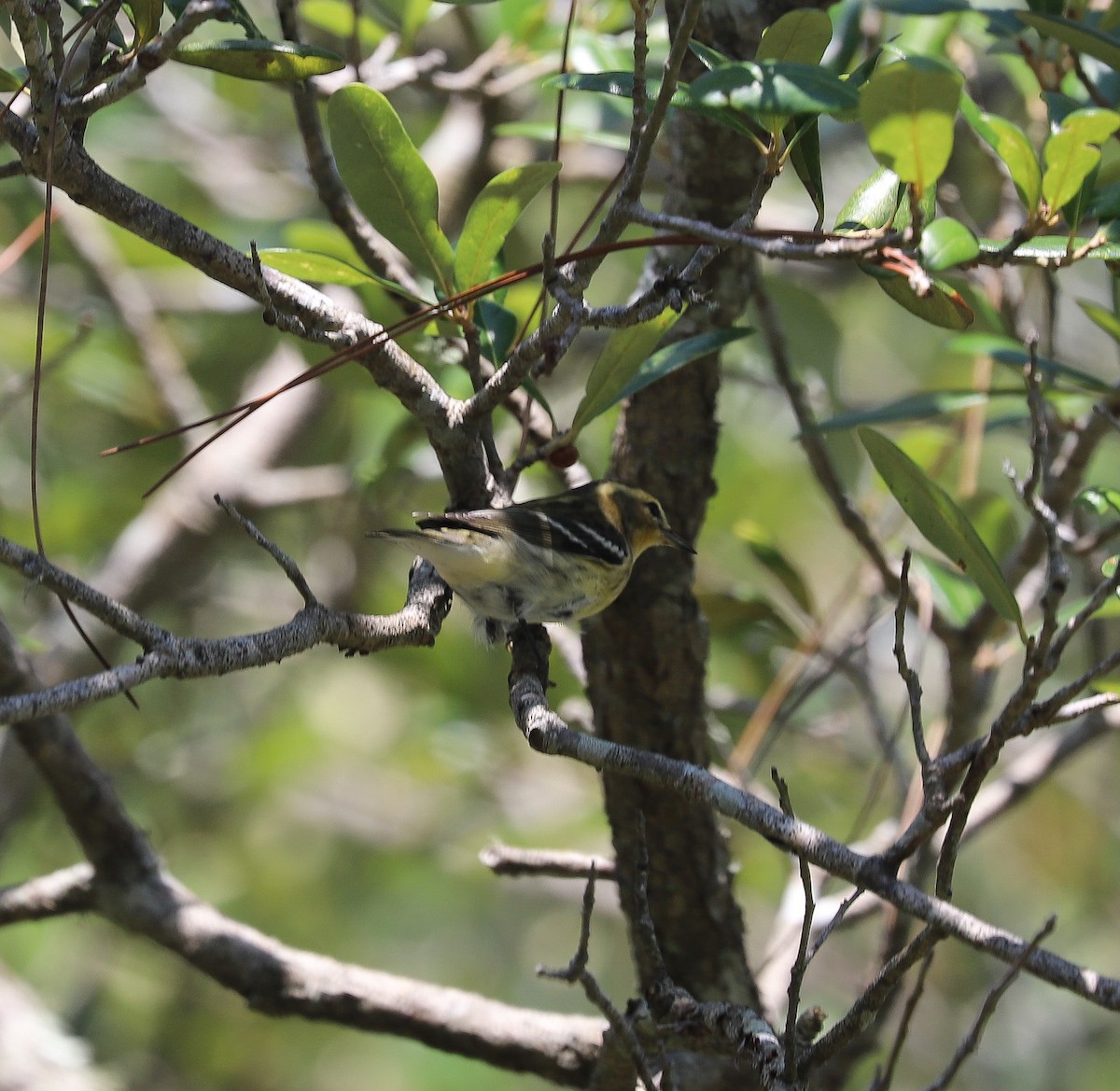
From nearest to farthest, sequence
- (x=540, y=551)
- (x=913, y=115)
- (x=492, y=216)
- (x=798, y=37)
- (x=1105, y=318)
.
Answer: (x=913, y=115) → (x=798, y=37) → (x=492, y=216) → (x=1105, y=318) → (x=540, y=551)

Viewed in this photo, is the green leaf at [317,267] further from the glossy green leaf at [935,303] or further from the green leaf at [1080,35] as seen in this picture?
the green leaf at [1080,35]

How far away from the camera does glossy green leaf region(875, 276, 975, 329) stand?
54.4 inches

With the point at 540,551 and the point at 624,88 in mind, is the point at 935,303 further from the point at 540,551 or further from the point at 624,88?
the point at 540,551

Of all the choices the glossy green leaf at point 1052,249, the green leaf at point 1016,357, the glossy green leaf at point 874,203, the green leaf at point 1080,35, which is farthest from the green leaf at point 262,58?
the green leaf at point 1016,357

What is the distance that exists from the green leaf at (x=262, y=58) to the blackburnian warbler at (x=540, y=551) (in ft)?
2.33

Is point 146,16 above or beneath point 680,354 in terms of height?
beneath

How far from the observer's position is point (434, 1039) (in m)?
2.28

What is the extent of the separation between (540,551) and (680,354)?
564mm

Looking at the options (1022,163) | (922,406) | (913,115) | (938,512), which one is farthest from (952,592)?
(913,115)

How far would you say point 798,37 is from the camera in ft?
4.88

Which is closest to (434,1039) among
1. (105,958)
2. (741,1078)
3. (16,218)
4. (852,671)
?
(741,1078)

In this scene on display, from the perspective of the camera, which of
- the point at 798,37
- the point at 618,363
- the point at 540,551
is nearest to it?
the point at 798,37

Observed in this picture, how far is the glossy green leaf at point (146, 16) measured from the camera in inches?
53.6

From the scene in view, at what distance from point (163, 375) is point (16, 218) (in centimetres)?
85
